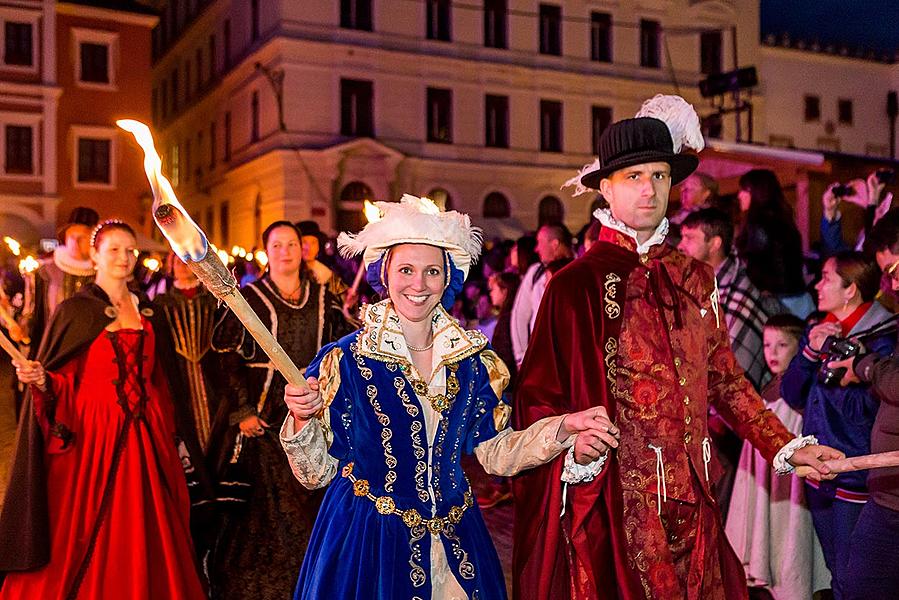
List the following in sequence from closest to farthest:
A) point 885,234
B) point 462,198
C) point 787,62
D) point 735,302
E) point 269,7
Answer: point 885,234
point 735,302
point 269,7
point 462,198
point 787,62

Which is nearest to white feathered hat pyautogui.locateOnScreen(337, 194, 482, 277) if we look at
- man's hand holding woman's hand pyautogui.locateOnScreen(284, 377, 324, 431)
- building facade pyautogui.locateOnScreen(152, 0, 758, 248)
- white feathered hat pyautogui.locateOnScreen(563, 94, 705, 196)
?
white feathered hat pyautogui.locateOnScreen(563, 94, 705, 196)

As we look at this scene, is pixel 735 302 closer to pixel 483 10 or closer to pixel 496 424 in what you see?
pixel 496 424

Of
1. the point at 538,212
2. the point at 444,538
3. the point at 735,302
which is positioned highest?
the point at 538,212

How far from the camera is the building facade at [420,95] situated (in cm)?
2811

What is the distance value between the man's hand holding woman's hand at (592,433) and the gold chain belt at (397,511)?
511mm

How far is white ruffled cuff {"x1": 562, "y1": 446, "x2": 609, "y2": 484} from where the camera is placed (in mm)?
3170

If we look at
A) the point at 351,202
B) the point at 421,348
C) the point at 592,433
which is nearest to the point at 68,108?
the point at 351,202

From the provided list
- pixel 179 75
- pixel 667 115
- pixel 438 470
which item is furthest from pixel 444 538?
pixel 179 75

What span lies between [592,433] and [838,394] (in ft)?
7.37

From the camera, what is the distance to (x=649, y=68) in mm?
34406

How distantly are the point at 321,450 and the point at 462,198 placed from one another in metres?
28.1

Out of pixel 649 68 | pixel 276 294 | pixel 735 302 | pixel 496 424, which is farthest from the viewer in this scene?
pixel 649 68

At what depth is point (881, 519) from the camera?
147 inches

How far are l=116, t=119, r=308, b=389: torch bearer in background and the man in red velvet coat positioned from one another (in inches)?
50.0
